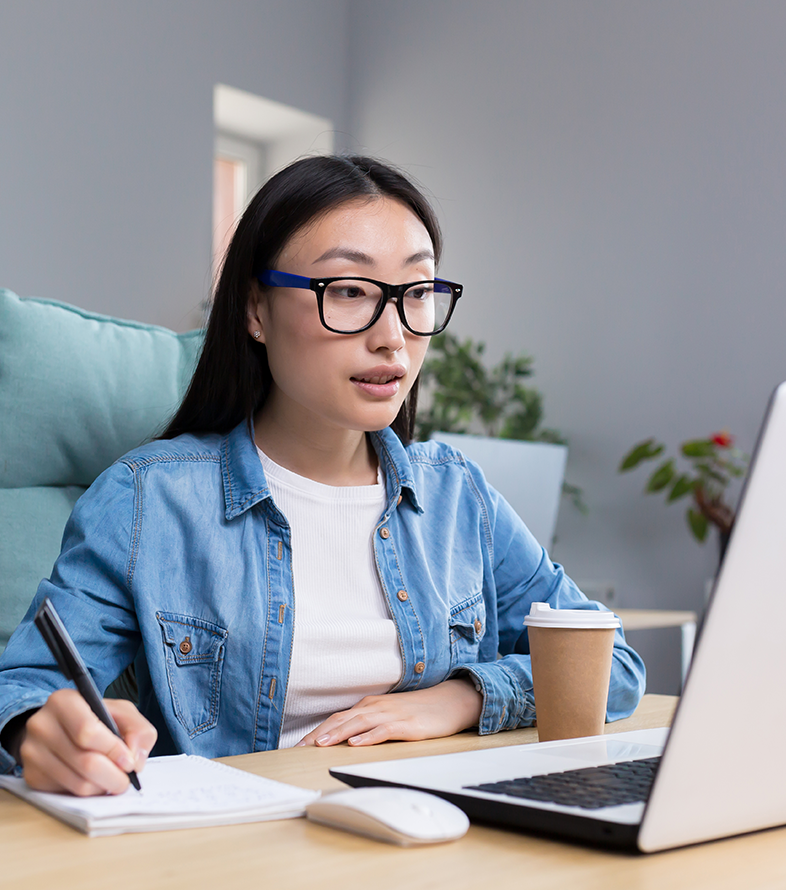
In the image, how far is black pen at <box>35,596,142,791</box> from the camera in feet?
1.76

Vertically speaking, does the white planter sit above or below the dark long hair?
below

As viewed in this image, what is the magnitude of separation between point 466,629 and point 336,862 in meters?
0.63

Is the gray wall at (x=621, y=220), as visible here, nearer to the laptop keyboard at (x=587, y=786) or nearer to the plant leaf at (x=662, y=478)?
the plant leaf at (x=662, y=478)

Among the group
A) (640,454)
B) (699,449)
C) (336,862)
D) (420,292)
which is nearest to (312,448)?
(420,292)

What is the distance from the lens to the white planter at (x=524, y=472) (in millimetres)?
1723

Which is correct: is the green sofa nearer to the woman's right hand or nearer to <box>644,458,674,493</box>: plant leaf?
the woman's right hand

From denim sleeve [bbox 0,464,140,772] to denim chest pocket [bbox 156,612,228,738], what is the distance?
1.5 inches

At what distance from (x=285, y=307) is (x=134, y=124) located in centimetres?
268

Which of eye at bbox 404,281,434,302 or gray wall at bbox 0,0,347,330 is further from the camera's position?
gray wall at bbox 0,0,347,330

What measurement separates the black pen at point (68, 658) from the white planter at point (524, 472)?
43.0 inches

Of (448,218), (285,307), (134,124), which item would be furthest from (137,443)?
(448,218)

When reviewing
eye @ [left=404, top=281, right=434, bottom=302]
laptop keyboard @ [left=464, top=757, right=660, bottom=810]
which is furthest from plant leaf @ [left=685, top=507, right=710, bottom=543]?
laptop keyboard @ [left=464, top=757, right=660, bottom=810]

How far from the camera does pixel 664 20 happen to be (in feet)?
10.5

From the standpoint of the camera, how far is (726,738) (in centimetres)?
45
